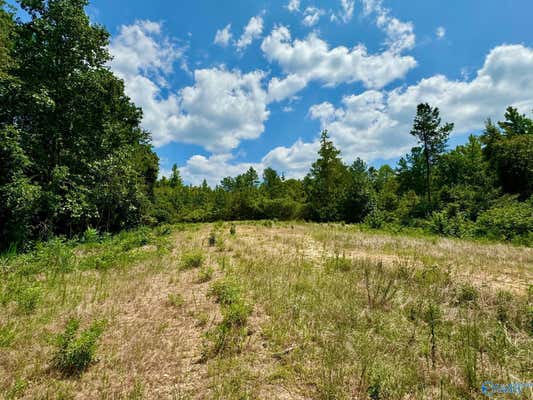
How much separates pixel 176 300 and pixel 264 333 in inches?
82.3

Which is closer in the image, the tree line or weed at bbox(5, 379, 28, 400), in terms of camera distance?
weed at bbox(5, 379, 28, 400)

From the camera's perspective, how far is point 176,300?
4605 millimetres

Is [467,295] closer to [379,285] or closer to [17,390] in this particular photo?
[379,285]

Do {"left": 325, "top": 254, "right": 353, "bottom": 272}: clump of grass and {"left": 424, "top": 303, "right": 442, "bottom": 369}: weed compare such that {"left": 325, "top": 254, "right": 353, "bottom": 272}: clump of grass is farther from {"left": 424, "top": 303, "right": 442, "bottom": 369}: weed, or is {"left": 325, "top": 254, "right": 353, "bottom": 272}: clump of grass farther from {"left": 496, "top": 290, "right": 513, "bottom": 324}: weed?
{"left": 496, "top": 290, "right": 513, "bottom": 324}: weed

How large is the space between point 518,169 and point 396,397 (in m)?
32.3

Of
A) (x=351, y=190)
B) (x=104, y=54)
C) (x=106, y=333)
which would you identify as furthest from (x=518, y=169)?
(x=104, y=54)

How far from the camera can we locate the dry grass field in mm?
2547

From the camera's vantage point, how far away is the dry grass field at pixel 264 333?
100 inches

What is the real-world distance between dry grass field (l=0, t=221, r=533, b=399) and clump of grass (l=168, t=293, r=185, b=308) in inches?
1.0

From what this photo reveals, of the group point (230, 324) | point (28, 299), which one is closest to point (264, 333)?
point (230, 324)

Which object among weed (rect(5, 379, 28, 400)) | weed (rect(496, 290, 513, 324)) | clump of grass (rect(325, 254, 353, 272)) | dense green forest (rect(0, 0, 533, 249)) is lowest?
weed (rect(5, 379, 28, 400))

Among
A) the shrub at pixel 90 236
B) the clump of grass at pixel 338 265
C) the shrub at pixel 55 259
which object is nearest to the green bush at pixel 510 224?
the clump of grass at pixel 338 265

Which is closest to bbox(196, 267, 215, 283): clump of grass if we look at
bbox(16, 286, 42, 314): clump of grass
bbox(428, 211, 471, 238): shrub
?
bbox(16, 286, 42, 314): clump of grass

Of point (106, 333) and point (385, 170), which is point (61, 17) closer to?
point (106, 333)
